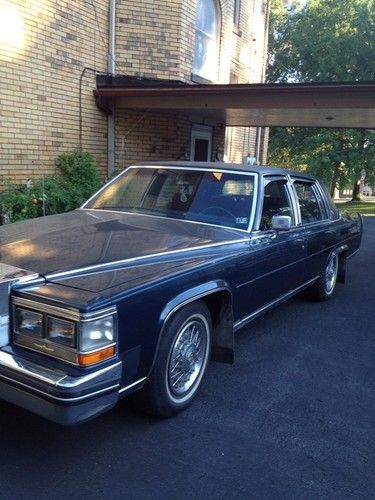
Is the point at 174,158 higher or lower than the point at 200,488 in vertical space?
higher

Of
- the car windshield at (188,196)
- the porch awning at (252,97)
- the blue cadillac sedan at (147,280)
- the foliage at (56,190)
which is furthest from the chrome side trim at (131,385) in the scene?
the porch awning at (252,97)

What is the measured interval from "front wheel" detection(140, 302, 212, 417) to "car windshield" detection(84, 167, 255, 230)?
109 cm

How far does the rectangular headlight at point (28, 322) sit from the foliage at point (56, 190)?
4.84 metres

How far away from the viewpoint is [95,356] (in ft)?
8.08

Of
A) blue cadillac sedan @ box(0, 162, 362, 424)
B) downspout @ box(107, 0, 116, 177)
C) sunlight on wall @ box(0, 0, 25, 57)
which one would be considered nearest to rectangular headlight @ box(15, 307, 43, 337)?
blue cadillac sedan @ box(0, 162, 362, 424)

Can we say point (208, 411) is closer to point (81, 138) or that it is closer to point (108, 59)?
point (81, 138)

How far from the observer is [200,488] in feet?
8.39

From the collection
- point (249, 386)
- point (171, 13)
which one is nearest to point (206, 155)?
point (171, 13)

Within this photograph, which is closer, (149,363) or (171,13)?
(149,363)

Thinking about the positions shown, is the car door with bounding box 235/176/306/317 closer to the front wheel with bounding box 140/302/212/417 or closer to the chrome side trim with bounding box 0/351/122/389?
the front wheel with bounding box 140/302/212/417

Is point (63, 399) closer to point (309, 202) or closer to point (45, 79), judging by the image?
point (309, 202)

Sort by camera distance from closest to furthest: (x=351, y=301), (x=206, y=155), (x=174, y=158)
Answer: (x=351, y=301) < (x=174, y=158) < (x=206, y=155)

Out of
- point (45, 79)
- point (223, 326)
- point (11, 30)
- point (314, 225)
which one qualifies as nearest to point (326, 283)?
point (314, 225)

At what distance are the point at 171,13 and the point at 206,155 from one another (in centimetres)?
414
